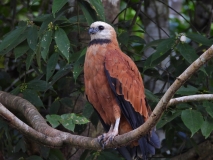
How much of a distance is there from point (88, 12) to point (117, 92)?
824 mm

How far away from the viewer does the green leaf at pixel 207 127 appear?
13.3 feet

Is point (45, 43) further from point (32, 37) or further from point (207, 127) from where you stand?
point (207, 127)

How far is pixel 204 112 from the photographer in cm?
439

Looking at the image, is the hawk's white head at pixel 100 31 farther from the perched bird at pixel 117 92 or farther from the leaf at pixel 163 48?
the leaf at pixel 163 48

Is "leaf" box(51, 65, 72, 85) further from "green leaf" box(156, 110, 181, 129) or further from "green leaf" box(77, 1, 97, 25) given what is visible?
"green leaf" box(156, 110, 181, 129)

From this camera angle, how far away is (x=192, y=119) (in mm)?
4039

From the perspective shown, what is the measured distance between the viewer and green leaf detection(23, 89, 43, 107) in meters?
4.54

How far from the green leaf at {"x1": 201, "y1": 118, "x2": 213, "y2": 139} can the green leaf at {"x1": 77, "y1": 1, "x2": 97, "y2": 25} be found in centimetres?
139

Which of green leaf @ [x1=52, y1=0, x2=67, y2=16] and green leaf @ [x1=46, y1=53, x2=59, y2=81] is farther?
green leaf @ [x1=46, y1=53, x2=59, y2=81]

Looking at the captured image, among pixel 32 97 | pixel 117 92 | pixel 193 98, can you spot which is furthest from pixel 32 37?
pixel 193 98

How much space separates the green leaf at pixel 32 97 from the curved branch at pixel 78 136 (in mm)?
102

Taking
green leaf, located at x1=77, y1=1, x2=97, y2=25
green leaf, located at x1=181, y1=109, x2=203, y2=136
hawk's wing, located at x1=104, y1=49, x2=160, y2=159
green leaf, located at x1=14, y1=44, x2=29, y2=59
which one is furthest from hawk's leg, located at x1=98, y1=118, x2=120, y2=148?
green leaf, located at x1=14, y1=44, x2=29, y2=59

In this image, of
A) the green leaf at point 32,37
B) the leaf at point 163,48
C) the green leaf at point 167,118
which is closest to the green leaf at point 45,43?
the green leaf at point 32,37

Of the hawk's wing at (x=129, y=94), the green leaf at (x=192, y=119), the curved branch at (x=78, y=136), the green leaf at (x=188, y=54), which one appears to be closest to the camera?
the curved branch at (x=78, y=136)
